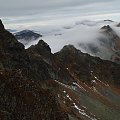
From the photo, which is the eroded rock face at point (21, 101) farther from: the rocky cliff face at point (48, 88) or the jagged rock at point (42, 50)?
the jagged rock at point (42, 50)

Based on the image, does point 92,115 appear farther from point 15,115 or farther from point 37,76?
point 15,115

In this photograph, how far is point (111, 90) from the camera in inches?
7185

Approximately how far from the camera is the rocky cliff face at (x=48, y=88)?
58312 mm

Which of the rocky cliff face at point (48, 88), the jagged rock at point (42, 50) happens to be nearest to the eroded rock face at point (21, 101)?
the rocky cliff face at point (48, 88)

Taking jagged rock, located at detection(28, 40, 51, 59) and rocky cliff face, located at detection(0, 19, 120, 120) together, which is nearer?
rocky cliff face, located at detection(0, 19, 120, 120)

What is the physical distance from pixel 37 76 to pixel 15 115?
2753 inches

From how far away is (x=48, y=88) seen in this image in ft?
397

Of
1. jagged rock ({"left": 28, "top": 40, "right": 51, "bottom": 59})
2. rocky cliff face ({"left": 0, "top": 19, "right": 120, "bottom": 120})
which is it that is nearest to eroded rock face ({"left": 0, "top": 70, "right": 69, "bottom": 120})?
rocky cliff face ({"left": 0, "top": 19, "right": 120, "bottom": 120})

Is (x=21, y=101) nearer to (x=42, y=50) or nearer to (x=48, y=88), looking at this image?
(x=48, y=88)

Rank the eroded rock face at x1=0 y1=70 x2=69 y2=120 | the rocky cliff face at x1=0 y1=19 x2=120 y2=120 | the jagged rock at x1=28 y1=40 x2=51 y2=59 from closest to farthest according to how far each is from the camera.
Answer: the eroded rock face at x1=0 y1=70 x2=69 y2=120 < the rocky cliff face at x1=0 y1=19 x2=120 y2=120 < the jagged rock at x1=28 y1=40 x2=51 y2=59

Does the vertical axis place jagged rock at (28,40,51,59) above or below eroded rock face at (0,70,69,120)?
below

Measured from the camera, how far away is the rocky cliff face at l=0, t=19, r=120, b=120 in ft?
191

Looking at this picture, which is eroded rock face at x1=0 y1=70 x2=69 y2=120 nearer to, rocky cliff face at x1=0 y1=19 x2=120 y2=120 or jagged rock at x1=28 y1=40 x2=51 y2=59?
rocky cliff face at x1=0 y1=19 x2=120 y2=120

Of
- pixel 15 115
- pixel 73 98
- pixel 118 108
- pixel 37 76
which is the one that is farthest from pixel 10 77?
pixel 118 108
